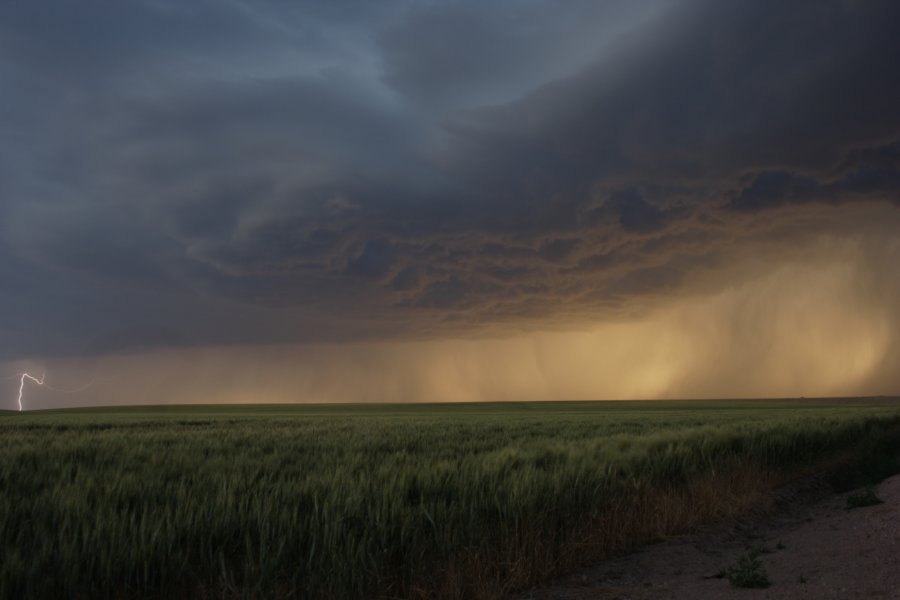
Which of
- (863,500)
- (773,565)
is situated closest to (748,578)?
(773,565)

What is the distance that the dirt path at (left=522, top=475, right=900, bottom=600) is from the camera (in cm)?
632

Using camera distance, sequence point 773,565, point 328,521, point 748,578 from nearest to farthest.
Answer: point 328,521 → point 748,578 → point 773,565

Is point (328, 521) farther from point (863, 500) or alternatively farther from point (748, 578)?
point (863, 500)

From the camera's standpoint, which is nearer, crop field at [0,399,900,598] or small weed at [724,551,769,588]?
crop field at [0,399,900,598]

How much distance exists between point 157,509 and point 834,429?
2095cm

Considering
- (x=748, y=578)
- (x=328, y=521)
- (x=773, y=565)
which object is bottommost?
(x=773, y=565)

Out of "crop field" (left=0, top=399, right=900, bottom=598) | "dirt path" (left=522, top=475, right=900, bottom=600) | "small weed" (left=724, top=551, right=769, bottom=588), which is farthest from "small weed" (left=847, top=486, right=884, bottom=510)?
"small weed" (left=724, top=551, right=769, bottom=588)

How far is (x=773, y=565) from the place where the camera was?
759 cm

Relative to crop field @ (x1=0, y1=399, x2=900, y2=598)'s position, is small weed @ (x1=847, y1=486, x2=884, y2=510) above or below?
Answer: below

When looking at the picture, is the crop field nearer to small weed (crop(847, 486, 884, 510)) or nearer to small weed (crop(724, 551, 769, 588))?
small weed (crop(724, 551, 769, 588))

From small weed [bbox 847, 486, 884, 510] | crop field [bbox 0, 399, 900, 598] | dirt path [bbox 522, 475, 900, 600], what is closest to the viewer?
crop field [bbox 0, 399, 900, 598]

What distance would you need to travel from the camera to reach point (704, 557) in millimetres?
8453

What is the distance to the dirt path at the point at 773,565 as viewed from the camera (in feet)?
20.7

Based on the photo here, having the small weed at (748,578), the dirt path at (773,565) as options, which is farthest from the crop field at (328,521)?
the small weed at (748,578)
